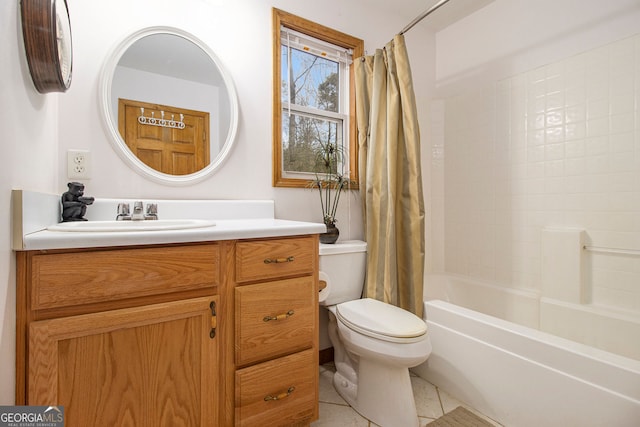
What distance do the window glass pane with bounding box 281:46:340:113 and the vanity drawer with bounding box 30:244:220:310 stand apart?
1.21 meters

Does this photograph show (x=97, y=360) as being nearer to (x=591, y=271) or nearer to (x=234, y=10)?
(x=234, y=10)

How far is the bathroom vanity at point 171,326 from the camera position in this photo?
77 cm

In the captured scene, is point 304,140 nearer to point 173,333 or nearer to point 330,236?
point 330,236

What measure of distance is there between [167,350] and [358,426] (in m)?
0.95

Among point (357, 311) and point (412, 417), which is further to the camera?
point (357, 311)

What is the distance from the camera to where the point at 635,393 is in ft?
3.22

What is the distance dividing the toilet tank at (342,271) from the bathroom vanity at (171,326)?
0.38m

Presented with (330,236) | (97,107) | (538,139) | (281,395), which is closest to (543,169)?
(538,139)

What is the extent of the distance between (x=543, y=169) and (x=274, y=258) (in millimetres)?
1824

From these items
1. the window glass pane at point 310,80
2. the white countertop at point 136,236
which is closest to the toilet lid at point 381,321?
the white countertop at point 136,236

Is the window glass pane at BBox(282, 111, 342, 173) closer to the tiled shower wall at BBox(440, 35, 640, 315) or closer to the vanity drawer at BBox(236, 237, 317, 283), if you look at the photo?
the vanity drawer at BBox(236, 237, 317, 283)

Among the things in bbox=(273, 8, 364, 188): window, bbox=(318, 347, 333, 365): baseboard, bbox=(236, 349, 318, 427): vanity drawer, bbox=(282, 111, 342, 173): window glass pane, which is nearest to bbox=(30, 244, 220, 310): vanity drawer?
bbox=(236, 349, 318, 427): vanity drawer

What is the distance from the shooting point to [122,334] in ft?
2.82

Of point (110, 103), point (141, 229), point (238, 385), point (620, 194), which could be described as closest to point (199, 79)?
point (110, 103)
